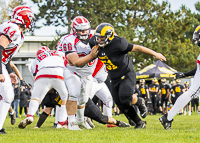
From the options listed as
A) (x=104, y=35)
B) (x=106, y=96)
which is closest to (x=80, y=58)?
(x=104, y=35)

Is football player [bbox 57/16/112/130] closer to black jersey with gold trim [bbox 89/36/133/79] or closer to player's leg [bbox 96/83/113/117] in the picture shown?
black jersey with gold trim [bbox 89/36/133/79]

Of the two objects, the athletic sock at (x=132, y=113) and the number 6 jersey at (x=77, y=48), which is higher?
the number 6 jersey at (x=77, y=48)

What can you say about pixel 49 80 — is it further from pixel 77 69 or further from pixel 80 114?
pixel 80 114

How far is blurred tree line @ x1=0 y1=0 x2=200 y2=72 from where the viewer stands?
3159 cm

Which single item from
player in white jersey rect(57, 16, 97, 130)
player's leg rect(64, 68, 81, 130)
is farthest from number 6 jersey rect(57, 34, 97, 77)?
player's leg rect(64, 68, 81, 130)

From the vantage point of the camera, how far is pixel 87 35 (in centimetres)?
694

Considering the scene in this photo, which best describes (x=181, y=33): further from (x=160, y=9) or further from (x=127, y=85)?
(x=127, y=85)

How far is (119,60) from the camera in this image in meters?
6.34

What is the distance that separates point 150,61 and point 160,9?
647 cm

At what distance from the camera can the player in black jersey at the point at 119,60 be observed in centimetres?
612

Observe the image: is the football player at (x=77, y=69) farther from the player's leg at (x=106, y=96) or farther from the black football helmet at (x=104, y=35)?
the player's leg at (x=106, y=96)

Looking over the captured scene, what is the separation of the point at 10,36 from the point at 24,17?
66 cm

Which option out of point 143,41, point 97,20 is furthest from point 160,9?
point 97,20

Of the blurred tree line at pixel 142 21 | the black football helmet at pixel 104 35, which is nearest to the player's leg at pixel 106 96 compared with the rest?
the black football helmet at pixel 104 35
